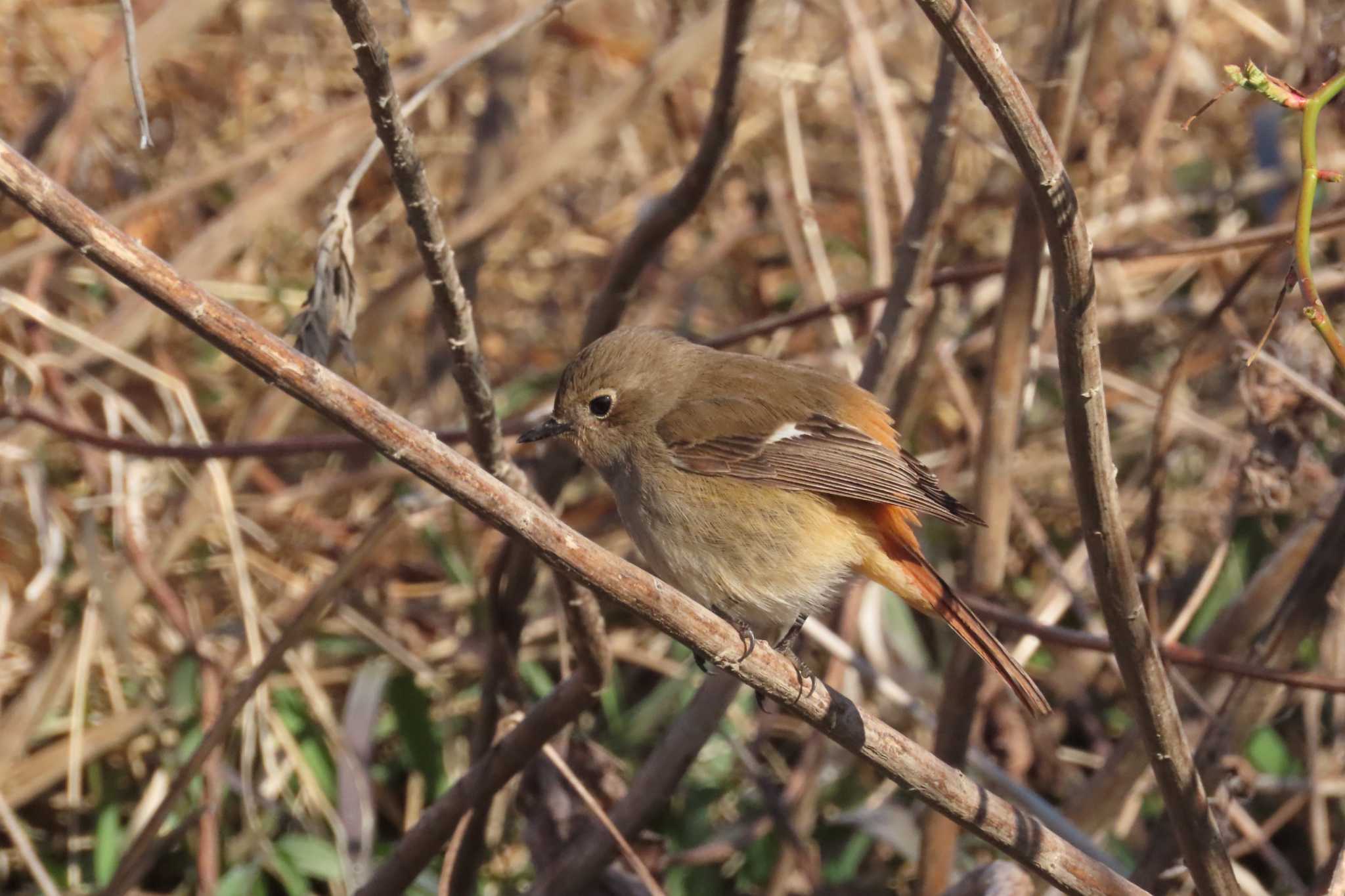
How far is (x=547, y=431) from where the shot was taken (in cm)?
283

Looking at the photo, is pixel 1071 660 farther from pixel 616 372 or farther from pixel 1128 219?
pixel 616 372

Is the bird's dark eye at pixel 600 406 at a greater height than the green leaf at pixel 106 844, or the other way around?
the bird's dark eye at pixel 600 406

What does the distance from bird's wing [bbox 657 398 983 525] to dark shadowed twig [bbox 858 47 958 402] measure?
251mm

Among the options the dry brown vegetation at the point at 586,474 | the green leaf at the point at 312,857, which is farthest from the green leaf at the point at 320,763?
the green leaf at the point at 312,857

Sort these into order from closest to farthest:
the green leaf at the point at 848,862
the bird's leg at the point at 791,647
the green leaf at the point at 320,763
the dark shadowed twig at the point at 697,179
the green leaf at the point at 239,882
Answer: the bird's leg at the point at 791,647 → the dark shadowed twig at the point at 697,179 → the green leaf at the point at 239,882 → the green leaf at the point at 848,862 → the green leaf at the point at 320,763

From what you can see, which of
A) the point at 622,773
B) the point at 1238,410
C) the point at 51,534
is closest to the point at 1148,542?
the point at 622,773

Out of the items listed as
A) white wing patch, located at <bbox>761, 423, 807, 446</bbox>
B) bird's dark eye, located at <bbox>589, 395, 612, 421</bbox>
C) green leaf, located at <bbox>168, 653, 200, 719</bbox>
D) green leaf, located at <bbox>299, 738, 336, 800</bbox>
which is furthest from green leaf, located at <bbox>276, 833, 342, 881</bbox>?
white wing patch, located at <bbox>761, 423, 807, 446</bbox>

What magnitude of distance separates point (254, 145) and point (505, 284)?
1072 millimetres

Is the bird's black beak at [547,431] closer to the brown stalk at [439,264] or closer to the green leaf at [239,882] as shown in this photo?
the brown stalk at [439,264]

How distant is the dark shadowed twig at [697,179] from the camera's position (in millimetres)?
2764

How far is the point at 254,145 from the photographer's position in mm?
4484

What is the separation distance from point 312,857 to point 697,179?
191cm

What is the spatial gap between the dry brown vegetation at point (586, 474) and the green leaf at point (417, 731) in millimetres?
14

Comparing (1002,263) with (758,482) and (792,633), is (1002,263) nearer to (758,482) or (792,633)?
(758,482)
